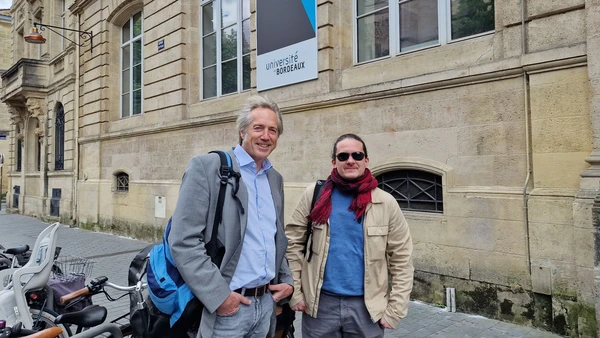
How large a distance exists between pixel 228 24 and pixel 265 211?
8305mm

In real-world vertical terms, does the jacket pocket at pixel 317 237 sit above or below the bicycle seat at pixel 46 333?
above

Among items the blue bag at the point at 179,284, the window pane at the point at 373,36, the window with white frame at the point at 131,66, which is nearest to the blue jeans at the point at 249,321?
the blue bag at the point at 179,284

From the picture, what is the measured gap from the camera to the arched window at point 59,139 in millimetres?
16484

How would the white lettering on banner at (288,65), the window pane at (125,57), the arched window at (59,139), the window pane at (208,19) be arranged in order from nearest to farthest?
1. the white lettering on banner at (288,65)
2. the window pane at (208,19)
3. the window pane at (125,57)
4. the arched window at (59,139)

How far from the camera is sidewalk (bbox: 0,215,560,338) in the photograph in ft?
15.0

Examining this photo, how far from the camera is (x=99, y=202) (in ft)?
43.1

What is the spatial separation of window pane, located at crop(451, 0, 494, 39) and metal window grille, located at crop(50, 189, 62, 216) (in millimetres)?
15092

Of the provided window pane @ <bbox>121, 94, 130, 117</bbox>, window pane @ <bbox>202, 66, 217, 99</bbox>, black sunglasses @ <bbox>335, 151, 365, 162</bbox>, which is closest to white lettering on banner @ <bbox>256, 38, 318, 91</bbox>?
window pane @ <bbox>202, 66, 217, 99</bbox>

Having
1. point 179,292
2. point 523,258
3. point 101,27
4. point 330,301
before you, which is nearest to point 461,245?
point 523,258

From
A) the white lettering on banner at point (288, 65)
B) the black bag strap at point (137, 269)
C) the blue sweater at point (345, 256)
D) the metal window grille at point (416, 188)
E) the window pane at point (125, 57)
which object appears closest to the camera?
the blue sweater at point (345, 256)

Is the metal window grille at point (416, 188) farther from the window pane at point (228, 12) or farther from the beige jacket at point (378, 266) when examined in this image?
the window pane at point (228, 12)

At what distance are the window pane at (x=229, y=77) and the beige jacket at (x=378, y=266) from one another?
741cm

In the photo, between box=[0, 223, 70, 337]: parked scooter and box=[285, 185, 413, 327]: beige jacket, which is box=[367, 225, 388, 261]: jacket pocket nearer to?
box=[285, 185, 413, 327]: beige jacket

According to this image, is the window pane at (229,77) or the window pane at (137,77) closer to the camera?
the window pane at (229,77)
